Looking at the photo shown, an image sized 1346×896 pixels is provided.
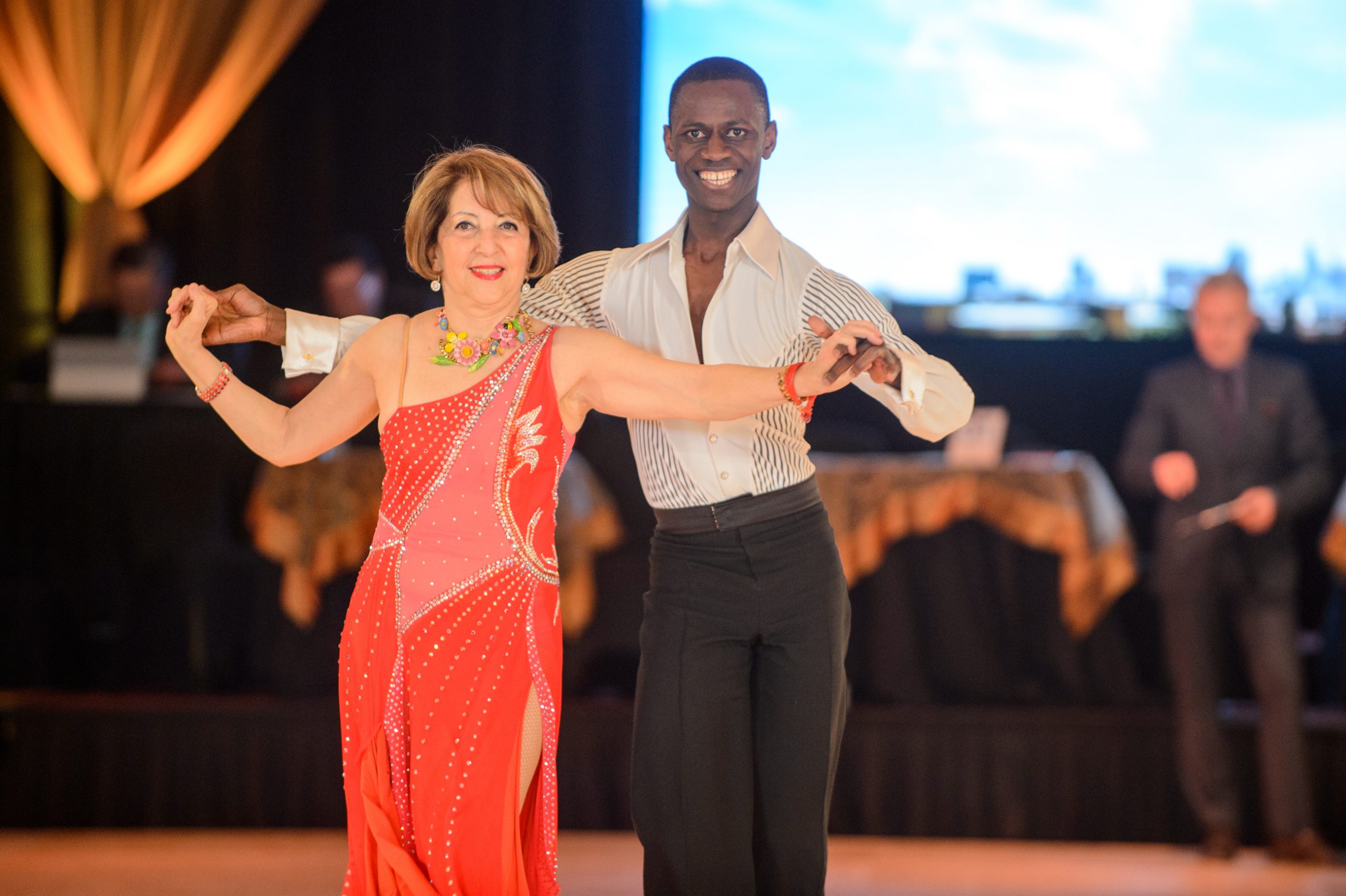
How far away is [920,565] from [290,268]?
3.75 meters

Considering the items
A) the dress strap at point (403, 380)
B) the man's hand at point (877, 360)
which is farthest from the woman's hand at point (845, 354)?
the dress strap at point (403, 380)

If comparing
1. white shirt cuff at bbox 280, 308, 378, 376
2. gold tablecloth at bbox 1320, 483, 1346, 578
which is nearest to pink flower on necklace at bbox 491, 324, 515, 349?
white shirt cuff at bbox 280, 308, 378, 376

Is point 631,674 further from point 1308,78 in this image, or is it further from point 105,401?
point 1308,78

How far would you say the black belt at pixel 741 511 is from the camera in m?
2.29

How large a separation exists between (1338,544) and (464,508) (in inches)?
120

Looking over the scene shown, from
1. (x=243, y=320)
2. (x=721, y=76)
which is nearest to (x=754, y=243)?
(x=721, y=76)

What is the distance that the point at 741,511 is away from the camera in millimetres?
2293

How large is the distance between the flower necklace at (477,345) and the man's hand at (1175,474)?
8.27 feet

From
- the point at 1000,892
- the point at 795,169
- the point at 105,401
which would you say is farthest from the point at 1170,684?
the point at 105,401

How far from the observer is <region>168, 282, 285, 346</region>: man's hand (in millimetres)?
2236

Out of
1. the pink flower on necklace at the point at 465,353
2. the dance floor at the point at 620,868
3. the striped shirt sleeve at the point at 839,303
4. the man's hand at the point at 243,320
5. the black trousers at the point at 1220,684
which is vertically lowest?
the dance floor at the point at 620,868

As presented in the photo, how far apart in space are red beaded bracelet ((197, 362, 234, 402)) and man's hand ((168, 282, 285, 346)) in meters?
0.07

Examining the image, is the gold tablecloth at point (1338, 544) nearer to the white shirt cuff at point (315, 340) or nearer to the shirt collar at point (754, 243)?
the shirt collar at point (754, 243)

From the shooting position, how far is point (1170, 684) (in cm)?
429
